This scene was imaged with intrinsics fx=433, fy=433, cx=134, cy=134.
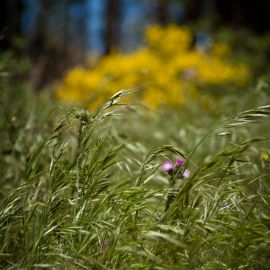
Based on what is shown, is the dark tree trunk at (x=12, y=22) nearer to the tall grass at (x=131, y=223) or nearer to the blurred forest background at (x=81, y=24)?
the blurred forest background at (x=81, y=24)

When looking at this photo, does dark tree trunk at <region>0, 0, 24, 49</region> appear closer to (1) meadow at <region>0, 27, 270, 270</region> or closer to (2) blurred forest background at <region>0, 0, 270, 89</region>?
(2) blurred forest background at <region>0, 0, 270, 89</region>

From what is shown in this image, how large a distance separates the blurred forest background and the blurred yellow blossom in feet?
1.18

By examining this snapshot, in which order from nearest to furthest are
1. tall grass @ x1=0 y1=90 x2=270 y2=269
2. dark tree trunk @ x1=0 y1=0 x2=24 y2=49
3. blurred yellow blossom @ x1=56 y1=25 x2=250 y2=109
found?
1. tall grass @ x1=0 y1=90 x2=270 y2=269
2. dark tree trunk @ x1=0 y1=0 x2=24 y2=49
3. blurred yellow blossom @ x1=56 y1=25 x2=250 y2=109

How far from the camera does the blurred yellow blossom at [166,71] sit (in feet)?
21.8

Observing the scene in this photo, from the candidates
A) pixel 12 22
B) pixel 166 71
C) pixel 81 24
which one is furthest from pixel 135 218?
pixel 81 24

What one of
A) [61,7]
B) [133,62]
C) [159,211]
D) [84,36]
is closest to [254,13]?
[133,62]

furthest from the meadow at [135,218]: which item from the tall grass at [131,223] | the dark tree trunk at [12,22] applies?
the dark tree trunk at [12,22]

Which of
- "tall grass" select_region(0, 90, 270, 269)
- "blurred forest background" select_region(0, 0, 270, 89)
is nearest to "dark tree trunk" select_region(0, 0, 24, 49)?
"blurred forest background" select_region(0, 0, 270, 89)

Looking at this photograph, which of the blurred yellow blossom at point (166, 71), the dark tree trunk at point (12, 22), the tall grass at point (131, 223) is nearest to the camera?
the tall grass at point (131, 223)

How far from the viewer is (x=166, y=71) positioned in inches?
281

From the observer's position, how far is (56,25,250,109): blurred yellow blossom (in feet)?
21.8

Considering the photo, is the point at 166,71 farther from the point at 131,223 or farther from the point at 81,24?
the point at 81,24

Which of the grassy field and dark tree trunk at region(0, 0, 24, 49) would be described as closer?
the grassy field

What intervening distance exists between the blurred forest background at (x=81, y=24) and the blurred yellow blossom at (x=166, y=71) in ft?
1.18
